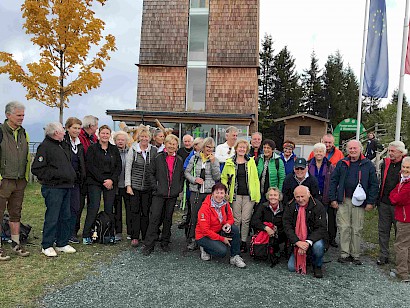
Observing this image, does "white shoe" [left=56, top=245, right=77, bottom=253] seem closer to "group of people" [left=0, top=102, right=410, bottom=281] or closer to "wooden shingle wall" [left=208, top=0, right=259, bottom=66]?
"group of people" [left=0, top=102, right=410, bottom=281]

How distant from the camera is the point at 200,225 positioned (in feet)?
17.9

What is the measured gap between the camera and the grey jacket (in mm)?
5926

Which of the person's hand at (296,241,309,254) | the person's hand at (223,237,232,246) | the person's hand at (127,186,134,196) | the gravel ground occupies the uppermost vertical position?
the person's hand at (127,186,134,196)

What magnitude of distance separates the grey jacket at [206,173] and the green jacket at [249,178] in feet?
0.44

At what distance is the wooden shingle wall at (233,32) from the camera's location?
1850 centimetres

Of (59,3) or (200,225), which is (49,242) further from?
(59,3)

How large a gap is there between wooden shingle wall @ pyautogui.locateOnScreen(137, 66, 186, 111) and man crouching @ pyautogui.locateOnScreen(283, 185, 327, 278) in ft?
47.1

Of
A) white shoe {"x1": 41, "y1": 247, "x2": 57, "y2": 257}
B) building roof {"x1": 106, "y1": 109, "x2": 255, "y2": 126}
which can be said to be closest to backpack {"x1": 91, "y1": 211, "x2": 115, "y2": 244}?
white shoe {"x1": 41, "y1": 247, "x2": 57, "y2": 257}

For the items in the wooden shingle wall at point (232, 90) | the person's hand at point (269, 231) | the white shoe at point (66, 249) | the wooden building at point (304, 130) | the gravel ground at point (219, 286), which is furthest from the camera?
the wooden building at point (304, 130)

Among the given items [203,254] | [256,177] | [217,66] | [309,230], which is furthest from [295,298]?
[217,66]

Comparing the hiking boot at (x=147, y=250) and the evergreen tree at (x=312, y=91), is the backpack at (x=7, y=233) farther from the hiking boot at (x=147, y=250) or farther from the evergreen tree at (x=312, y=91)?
the evergreen tree at (x=312, y=91)

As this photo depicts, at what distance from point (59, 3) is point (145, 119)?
20.3 ft

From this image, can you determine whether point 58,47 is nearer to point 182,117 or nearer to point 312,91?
point 182,117

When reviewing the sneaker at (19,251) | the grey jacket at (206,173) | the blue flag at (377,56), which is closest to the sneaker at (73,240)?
the sneaker at (19,251)
